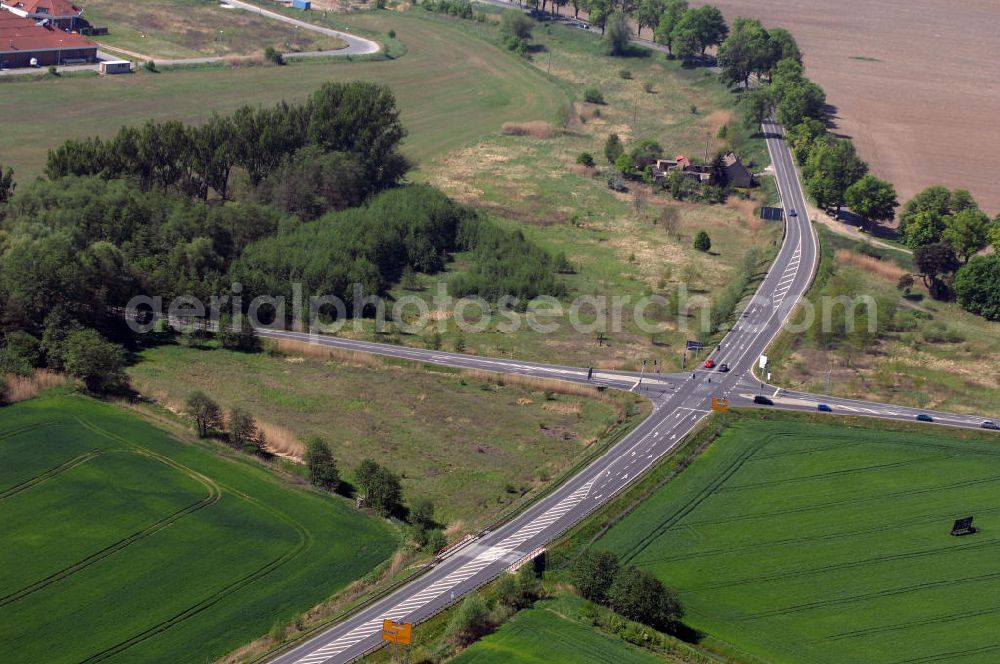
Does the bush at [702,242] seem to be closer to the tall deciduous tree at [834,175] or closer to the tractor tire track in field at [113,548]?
the tall deciduous tree at [834,175]

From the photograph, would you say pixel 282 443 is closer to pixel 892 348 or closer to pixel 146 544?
pixel 146 544

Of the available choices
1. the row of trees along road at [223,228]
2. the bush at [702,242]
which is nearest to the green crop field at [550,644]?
the row of trees along road at [223,228]

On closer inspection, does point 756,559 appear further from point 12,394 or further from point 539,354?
point 12,394

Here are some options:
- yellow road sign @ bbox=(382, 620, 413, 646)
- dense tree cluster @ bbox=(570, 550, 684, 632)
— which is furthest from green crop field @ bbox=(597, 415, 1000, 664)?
yellow road sign @ bbox=(382, 620, 413, 646)

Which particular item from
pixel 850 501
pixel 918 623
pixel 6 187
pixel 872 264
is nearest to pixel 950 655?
pixel 918 623

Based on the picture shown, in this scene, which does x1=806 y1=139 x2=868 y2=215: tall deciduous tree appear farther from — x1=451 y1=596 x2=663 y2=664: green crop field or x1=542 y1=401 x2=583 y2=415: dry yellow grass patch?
x1=451 y1=596 x2=663 y2=664: green crop field

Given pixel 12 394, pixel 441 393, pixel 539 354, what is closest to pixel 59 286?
pixel 12 394
